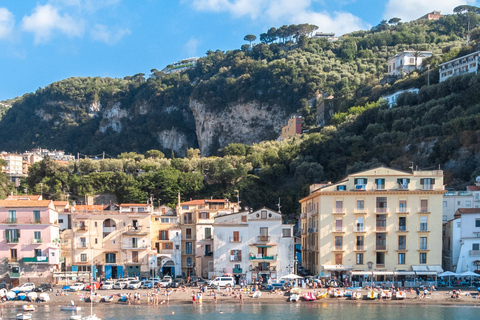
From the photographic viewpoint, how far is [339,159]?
10475cm

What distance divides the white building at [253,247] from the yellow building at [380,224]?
4017 millimetres

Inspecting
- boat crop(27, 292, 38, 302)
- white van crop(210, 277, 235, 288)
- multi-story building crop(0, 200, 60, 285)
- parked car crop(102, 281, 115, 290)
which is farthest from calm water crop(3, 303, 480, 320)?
multi-story building crop(0, 200, 60, 285)

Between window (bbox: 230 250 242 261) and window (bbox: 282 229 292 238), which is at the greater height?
window (bbox: 282 229 292 238)

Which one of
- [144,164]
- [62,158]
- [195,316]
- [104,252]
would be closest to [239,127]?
[62,158]

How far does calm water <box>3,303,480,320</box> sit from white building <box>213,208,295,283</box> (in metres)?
8.02

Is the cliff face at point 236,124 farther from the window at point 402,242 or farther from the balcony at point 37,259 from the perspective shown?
the balcony at point 37,259

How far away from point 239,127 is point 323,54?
33806 mm

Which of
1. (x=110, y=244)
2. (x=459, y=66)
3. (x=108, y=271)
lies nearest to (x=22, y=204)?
(x=110, y=244)

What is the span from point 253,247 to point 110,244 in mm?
16396

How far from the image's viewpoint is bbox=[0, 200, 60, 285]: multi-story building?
67.3 meters

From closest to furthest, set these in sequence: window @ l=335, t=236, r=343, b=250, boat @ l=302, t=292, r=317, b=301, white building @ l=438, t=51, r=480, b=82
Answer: boat @ l=302, t=292, r=317, b=301 → window @ l=335, t=236, r=343, b=250 → white building @ l=438, t=51, r=480, b=82

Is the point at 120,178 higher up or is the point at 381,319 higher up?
the point at 120,178

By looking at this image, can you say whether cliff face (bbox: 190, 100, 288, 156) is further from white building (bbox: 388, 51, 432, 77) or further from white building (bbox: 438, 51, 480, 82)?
white building (bbox: 438, 51, 480, 82)

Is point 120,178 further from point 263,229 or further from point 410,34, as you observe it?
point 410,34
